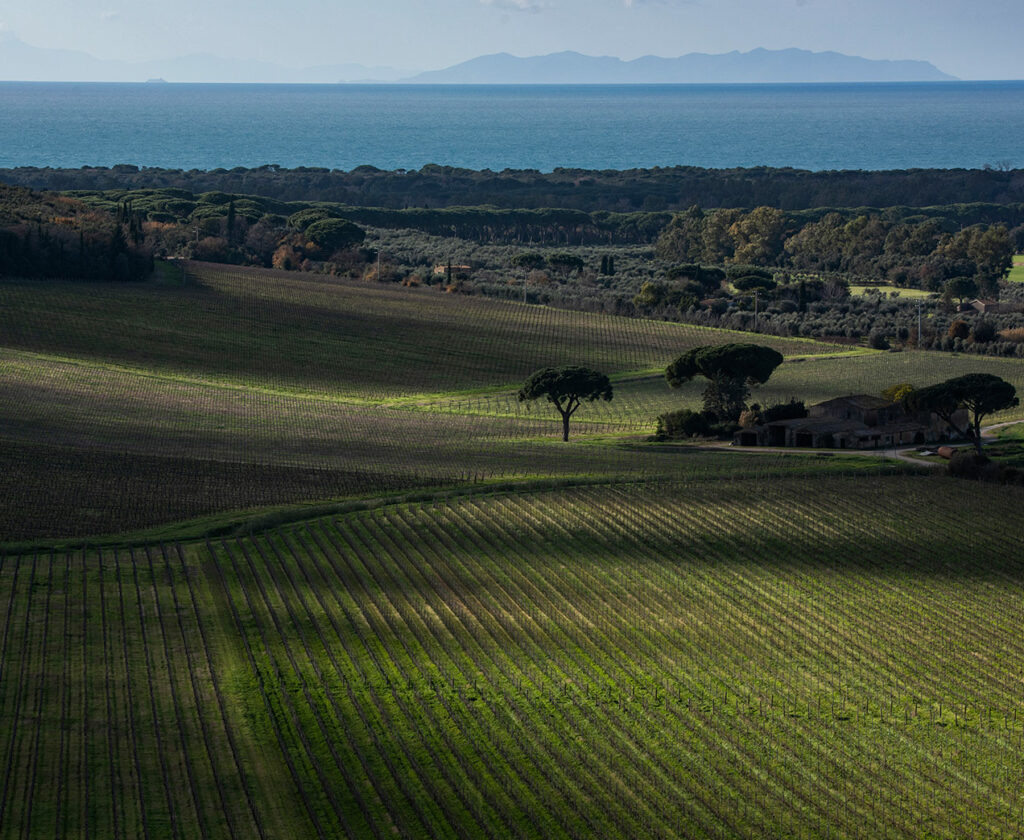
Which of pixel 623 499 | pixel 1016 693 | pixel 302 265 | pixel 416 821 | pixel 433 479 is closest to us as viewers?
pixel 416 821

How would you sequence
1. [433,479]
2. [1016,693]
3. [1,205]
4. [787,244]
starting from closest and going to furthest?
[1016,693], [433,479], [1,205], [787,244]

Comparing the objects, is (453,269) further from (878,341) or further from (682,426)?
(682,426)

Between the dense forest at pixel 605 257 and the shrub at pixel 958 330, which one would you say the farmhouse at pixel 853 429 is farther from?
the shrub at pixel 958 330

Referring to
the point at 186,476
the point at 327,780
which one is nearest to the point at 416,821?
the point at 327,780

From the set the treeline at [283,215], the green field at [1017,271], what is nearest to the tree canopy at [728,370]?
the treeline at [283,215]

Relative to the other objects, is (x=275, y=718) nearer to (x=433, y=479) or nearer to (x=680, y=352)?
(x=433, y=479)

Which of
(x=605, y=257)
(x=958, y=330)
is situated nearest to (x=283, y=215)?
(x=605, y=257)

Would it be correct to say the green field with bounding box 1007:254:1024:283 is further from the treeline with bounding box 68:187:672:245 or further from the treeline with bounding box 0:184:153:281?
the treeline with bounding box 0:184:153:281

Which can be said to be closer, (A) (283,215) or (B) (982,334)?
(B) (982,334)
